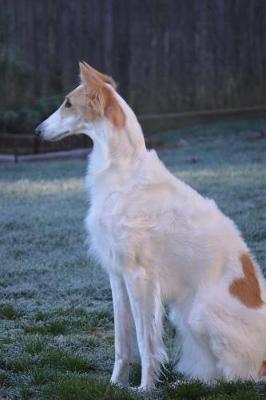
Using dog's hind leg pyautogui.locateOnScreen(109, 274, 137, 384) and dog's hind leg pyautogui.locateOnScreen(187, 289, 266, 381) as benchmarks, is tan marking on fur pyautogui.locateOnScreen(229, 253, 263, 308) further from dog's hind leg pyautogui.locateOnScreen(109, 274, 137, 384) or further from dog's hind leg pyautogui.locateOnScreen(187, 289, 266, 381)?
dog's hind leg pyautogui.locateOnScreen(109, 274, 137, 384)

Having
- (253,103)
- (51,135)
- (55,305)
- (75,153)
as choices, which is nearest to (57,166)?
(75,153)

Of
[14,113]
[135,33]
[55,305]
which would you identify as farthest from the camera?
[135,33]

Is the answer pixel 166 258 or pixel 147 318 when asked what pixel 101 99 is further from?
pixel 147 318

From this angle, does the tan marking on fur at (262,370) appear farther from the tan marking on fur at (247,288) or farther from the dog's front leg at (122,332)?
the dog's front leg at (122,332)

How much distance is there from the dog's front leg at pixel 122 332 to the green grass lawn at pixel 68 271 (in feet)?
0.36

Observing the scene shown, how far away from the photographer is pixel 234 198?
30.3 ft

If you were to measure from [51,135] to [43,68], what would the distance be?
32.1 ft

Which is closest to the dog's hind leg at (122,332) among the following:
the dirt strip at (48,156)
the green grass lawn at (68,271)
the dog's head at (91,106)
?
the green grass lawn at (68,271)

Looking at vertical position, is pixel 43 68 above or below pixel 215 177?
above

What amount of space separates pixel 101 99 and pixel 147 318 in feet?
3.87

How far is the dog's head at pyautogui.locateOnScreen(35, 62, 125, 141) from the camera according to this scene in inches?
182

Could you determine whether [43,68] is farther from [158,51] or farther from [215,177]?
[215,177]

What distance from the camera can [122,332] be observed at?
4.79 meters

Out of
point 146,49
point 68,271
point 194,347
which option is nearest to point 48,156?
point 146,49
